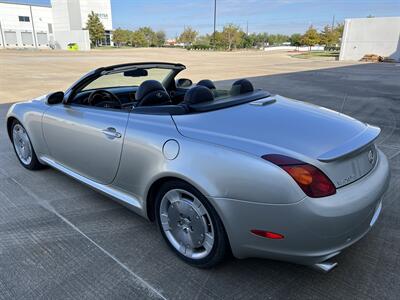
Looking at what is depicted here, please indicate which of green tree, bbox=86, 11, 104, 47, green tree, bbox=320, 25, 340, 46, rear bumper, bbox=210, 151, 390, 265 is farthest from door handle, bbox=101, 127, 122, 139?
green tree, bbox=86, 11, 104, 47

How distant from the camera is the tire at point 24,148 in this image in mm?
4160

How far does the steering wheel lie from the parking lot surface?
0.98 meters

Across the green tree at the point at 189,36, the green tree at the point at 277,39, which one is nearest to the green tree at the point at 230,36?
the green tree at the point at 189,36

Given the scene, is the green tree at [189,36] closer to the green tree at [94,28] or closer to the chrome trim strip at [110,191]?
the green tree at [94,28]

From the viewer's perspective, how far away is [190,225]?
241 centimetres

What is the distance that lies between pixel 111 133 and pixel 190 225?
3.35 feet

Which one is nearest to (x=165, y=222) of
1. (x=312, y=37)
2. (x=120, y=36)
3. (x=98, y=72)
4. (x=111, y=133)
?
(x=111, y=133)

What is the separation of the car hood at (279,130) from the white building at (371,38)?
134 ft

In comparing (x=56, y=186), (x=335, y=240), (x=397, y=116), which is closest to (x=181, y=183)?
(x=335, y=240)

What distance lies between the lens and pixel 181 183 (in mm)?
2307

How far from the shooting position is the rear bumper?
190 centimetres

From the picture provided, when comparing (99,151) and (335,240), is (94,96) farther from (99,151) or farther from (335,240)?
(335,240)

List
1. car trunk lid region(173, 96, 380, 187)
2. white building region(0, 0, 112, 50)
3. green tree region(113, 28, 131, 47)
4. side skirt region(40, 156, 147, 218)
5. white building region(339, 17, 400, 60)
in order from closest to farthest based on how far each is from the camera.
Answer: car trunk lid region(173, 96, 380, 187) < side skirt region(40, 156, 147, 218) < white building region(339, 17, 400, 60) < white building region(0, 0, 112, 50) < green tree region(113, 28, 131, 47)

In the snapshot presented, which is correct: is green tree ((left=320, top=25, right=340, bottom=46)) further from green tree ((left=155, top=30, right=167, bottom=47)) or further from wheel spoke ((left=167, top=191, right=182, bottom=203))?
wheel spoke ((left=167, top=191, right=182, bottom=203))
